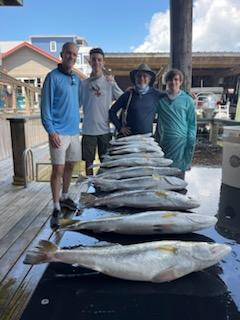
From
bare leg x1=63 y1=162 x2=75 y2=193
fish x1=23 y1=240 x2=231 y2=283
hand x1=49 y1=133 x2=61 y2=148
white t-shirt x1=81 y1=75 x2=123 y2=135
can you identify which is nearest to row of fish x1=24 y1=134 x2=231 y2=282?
fish x1=23 y1=240 x2=231 y2=283

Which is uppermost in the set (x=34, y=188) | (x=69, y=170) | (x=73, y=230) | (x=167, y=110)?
(x=167, y=110)

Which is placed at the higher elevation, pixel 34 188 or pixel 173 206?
pixel 173 206

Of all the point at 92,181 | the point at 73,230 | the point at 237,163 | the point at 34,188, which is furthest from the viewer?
the point at 34,188

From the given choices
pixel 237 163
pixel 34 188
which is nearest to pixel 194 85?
pixel 34 188

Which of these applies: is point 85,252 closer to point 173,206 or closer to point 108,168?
point 173,206

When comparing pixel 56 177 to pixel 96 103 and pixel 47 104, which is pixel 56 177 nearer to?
pixel 47 104

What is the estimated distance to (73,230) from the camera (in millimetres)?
1254

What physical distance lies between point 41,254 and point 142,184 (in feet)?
2.51

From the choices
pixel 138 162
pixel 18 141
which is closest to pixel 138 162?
pixel 138 162

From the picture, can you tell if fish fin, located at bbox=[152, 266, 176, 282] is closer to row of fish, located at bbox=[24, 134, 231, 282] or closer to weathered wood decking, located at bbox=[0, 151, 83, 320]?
row of fish, located at bbox=[24, 134, 231, 282]

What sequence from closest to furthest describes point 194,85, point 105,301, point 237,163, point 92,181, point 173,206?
point 105,301, point 173,206, point 92,181, point 237,163, point 194,85

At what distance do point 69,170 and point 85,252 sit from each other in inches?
113

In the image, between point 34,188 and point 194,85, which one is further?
point 194,85

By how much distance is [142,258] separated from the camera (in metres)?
0.97
